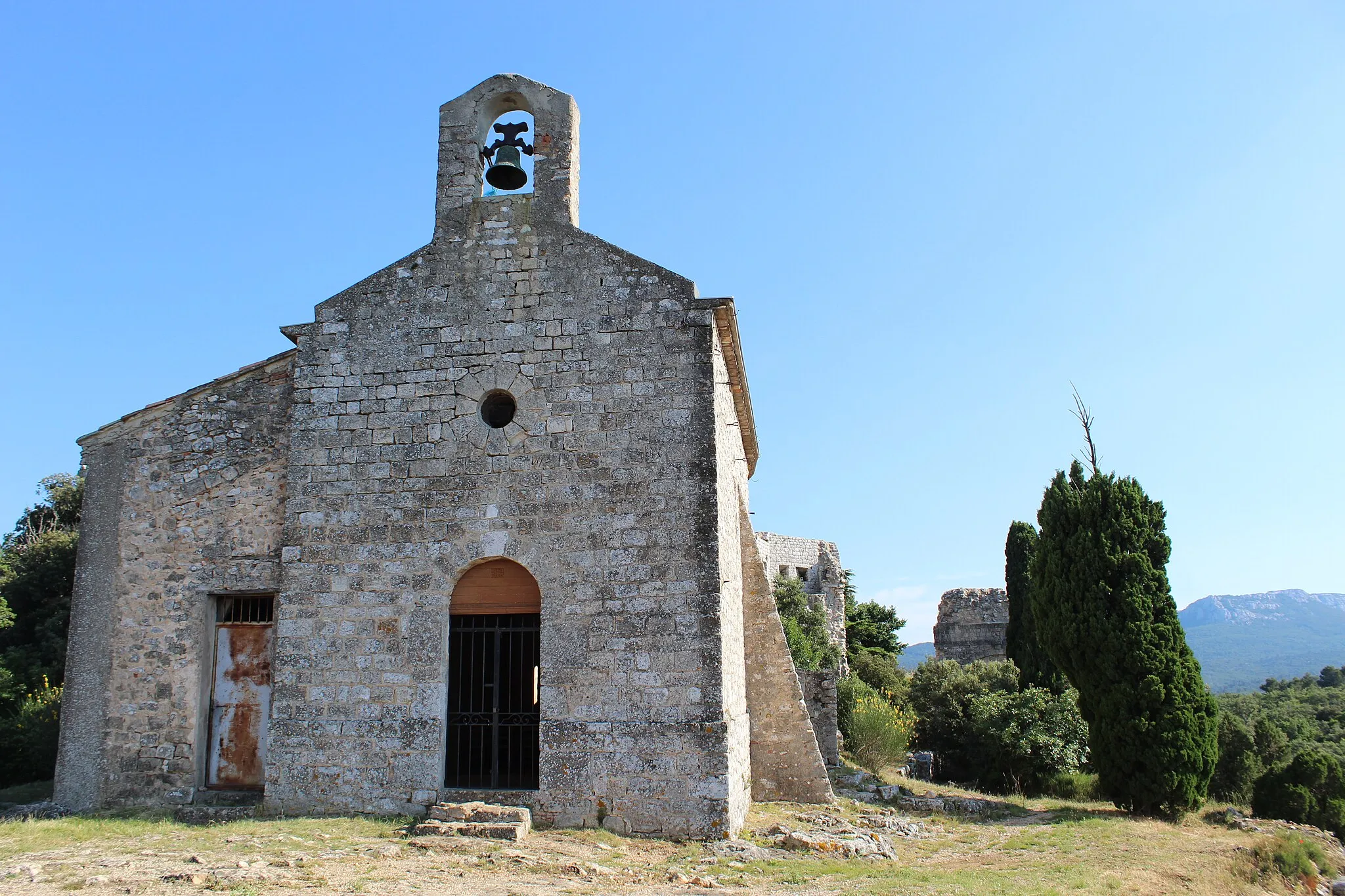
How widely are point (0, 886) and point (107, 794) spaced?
3.44m

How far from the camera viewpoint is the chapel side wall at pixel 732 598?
8297mm

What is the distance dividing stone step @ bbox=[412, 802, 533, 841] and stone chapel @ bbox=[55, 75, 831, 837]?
1.23 feet

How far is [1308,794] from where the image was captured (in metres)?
12.4

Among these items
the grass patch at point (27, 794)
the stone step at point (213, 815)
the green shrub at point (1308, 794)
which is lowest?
the green shrub at point (1308, 794)

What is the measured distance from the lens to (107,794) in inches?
357

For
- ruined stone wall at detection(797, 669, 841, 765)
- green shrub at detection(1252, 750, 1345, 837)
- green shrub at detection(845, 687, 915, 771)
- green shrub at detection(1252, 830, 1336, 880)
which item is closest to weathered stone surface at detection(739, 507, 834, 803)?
ruined stone wall at detection(797, 669, 841, 765)

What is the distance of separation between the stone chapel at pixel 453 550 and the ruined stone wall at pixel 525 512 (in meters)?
0.03

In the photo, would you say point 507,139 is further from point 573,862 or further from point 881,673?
point 881,673

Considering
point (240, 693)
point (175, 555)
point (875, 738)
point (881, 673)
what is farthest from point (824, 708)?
point (881, 673)

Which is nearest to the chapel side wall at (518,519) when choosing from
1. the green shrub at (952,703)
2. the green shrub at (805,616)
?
the green shrub at (952,703)

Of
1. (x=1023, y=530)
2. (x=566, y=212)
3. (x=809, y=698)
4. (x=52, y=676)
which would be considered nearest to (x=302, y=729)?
(x=566, y=212)

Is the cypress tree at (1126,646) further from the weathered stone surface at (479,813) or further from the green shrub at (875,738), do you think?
the weathered stone surface at (479,813)

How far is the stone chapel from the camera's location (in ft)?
26.9

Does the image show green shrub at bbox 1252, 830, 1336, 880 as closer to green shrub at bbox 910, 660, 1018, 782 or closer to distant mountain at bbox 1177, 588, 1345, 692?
green shrub at bbox 910, 660, 1018, 782
